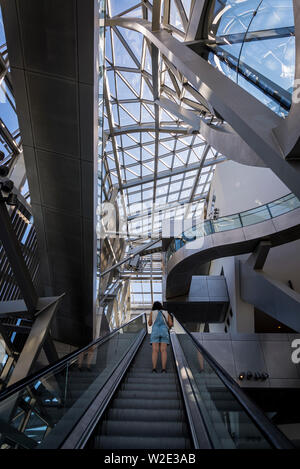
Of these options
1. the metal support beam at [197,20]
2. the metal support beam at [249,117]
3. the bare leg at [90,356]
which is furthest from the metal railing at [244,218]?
the bare leg at [90,356]

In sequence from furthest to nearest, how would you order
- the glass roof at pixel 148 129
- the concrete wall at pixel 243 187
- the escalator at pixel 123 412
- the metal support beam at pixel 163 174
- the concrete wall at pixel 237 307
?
the metal support beam at pixel 163 174, the concrete wall at pixel 243 187, the concrete wall at pixel 237 307, the glass roof at pixel 148 129, the escalator at pixel 123 412

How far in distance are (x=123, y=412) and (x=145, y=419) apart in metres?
0.31

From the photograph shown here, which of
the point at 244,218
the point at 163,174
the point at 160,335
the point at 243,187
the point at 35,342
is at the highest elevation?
the point at 163,174

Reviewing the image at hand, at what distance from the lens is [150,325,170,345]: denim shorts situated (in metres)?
6.28

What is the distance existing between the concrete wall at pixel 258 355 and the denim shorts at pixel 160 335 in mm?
8254

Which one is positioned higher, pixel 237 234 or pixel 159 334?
pixel 237 234

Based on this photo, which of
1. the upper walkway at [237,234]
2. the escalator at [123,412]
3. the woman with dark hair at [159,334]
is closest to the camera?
the escalator at [123,412]

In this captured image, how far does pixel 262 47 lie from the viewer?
247 inches

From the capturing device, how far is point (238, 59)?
7.32 m

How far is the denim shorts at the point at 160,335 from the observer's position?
20.6 feet

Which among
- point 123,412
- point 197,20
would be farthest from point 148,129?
point 123,412

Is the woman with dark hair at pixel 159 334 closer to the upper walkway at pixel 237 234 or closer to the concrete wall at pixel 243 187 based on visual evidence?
the upper walkway at pixel 237 234

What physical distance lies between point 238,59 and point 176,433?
26.0 ft

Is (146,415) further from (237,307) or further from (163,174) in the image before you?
(163,174)
